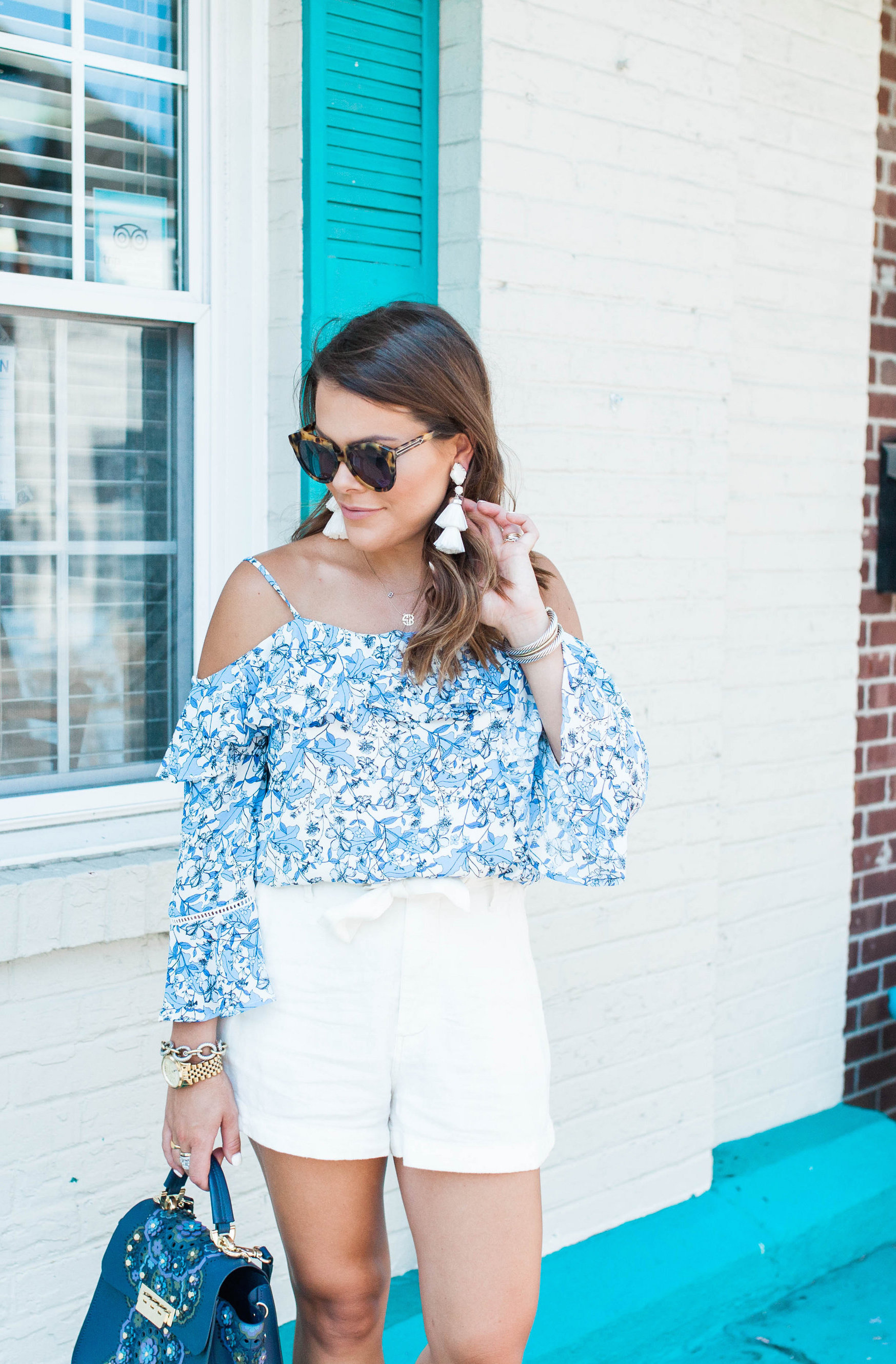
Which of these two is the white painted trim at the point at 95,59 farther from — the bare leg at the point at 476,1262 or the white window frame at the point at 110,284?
the bare leg at the point at 476,1262

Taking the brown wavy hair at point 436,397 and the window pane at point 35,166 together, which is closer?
the brown wavy hair at point 436,397

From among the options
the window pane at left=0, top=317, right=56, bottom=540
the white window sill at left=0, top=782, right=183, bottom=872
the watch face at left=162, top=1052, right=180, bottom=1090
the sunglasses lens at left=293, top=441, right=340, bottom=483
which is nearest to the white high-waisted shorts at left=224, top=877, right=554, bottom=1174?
the watch face at left=162, top=1052, right=180, bottom=1090

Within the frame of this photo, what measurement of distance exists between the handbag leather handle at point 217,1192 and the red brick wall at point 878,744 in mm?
2735

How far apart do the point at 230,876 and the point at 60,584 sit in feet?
3.04

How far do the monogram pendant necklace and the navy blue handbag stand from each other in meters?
0.82

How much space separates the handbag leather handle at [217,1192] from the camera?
1802mm

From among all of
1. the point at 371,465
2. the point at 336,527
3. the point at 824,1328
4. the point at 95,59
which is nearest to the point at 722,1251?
the point at 824,1328

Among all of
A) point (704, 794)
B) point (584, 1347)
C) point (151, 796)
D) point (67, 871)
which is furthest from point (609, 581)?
point (584, 1347)

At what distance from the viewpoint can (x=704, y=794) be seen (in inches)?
134

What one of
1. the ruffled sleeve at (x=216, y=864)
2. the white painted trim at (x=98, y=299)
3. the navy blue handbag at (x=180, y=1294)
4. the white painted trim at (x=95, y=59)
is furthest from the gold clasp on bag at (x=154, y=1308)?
the white painted trim at (x=95, y=59)

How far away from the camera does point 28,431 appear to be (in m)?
2.48

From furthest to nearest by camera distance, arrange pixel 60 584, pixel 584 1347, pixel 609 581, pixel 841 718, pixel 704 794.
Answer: pixel 841 718
pixel 704 794
pixel 609 581
pixel 584 1347
pixel 60 584

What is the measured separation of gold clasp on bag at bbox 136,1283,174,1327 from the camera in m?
1.73

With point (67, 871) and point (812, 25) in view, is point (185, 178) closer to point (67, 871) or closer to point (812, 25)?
point (67, 871)
